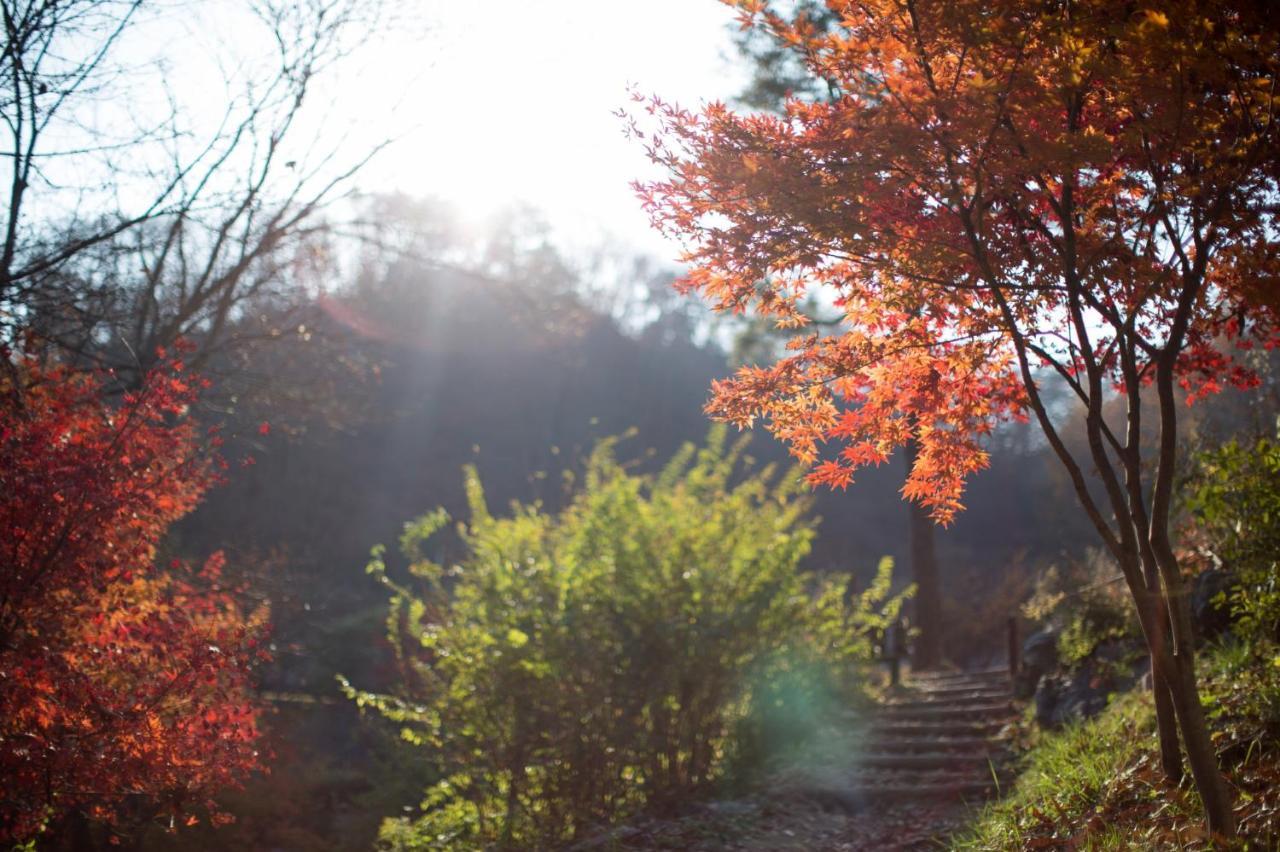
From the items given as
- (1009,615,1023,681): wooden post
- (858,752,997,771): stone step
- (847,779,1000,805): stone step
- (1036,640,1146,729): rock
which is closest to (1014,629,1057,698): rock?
(1036,640,1146,729): rock

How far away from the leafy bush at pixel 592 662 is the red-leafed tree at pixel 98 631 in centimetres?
242

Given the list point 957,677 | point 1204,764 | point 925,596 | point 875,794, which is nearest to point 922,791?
point 875,794

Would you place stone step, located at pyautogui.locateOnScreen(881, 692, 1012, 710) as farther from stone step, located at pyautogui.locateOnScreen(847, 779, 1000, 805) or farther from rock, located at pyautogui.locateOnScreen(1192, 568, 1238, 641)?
rock, located at pyautogui.locateOnScreen(1192, 568, 1238, 641)

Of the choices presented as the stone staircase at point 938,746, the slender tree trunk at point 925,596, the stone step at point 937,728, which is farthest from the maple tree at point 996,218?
the slender tree trunk at point 925,596

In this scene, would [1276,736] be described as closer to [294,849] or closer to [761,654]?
[761,654]

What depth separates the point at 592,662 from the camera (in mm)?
7887

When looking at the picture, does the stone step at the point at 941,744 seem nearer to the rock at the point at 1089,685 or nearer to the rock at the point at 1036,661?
the rock at the point at 1089,685

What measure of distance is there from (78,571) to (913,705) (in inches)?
307

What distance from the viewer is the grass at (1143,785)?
4055 mm

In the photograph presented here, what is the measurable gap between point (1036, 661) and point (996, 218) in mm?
5911

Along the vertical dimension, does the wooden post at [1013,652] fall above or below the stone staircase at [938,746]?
above

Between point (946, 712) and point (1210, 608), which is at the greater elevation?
point (1210, 608)

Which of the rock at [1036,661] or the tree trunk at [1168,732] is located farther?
the rock at [1036,661]

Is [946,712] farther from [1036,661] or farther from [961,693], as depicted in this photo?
[961,693]
